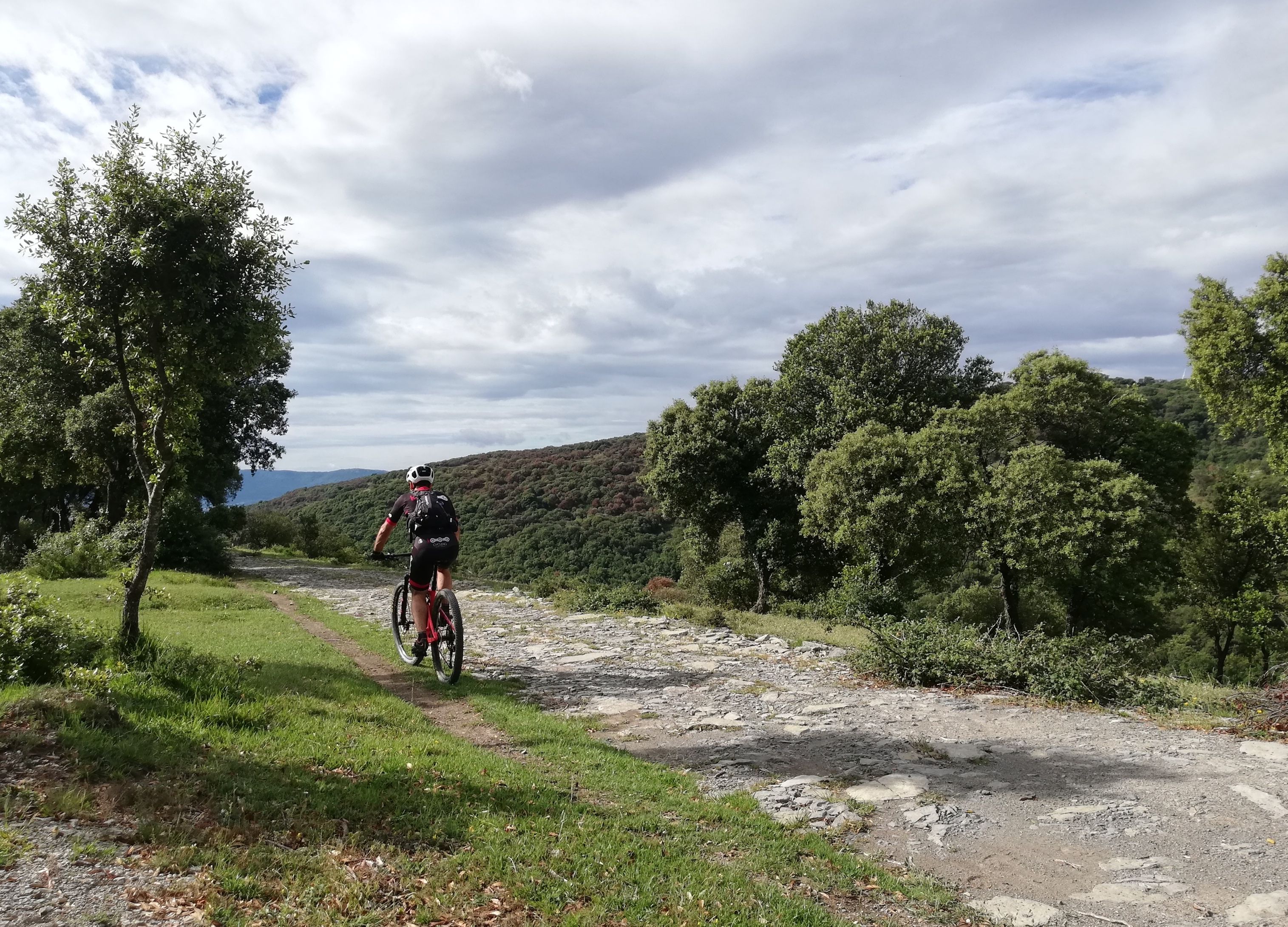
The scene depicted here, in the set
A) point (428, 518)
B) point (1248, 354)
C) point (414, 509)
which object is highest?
point (1248, 354)

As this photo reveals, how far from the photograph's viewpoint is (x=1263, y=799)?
17.2 feet

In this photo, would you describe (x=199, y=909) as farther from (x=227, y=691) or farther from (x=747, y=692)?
(x=747, y=692)

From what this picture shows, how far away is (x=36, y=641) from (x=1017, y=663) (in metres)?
11.0

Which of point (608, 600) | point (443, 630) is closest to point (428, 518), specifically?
point (443, 630)

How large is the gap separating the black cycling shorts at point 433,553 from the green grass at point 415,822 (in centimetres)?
206

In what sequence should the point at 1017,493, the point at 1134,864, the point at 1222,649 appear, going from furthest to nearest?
the point at 1222,649 → the point at 1017,493 → the point at 1134,864

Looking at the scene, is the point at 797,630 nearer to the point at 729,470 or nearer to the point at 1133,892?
the point at 1133,892

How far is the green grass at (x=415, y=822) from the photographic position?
3842 mm

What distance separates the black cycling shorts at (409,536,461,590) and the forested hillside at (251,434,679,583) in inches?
1158

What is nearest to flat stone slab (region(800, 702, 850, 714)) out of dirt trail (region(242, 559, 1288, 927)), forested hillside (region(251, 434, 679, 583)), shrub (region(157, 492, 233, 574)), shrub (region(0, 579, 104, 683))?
dirt trail (region(242, 559, 1288, 927))

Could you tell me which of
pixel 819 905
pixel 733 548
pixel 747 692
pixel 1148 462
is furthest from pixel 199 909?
pixel 733 548

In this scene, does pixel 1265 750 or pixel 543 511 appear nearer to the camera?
pixel 1265 750

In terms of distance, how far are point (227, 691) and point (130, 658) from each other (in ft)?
4.98

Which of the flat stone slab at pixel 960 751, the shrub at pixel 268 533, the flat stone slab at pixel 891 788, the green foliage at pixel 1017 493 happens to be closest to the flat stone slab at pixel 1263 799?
the flat stone slab at pixel 960 751
